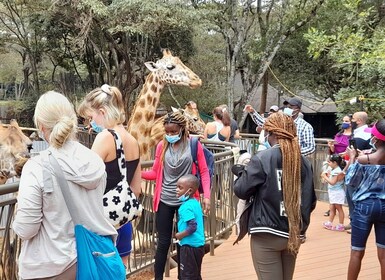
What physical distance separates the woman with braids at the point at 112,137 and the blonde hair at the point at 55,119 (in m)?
0.74

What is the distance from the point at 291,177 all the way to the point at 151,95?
260 inches

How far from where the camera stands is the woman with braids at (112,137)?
11.3ft

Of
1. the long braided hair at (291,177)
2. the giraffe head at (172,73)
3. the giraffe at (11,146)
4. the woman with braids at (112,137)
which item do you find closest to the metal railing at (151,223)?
the woman with braids at (112,137)

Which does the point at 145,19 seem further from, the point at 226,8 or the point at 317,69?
the point at 317,69

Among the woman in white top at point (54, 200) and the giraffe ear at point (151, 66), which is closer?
the woman in white top at point (54, 200)

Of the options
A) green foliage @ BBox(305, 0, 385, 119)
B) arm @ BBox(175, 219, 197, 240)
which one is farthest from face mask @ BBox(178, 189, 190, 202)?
green foliage @ BBox(305, 0, 385, 119)

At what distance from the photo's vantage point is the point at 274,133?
3619 mm

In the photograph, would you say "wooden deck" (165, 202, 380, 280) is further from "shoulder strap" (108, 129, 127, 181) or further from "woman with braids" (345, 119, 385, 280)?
"shoulder strap" (108, 129, 127, 181)

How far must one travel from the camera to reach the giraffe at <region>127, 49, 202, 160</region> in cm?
952

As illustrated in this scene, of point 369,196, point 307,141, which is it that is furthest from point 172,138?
point 307,141

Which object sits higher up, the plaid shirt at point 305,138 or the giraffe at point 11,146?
the plaid shirt at point 305,138

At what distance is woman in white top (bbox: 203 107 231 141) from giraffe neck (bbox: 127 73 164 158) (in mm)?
1185

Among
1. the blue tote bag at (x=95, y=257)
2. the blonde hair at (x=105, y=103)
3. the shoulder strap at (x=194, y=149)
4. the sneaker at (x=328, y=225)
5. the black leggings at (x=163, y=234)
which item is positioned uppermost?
the blonde hair at (x=105, y=103)

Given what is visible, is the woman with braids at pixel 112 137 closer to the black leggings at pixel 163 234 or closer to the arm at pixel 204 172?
the black leggings at pixel 163 234
